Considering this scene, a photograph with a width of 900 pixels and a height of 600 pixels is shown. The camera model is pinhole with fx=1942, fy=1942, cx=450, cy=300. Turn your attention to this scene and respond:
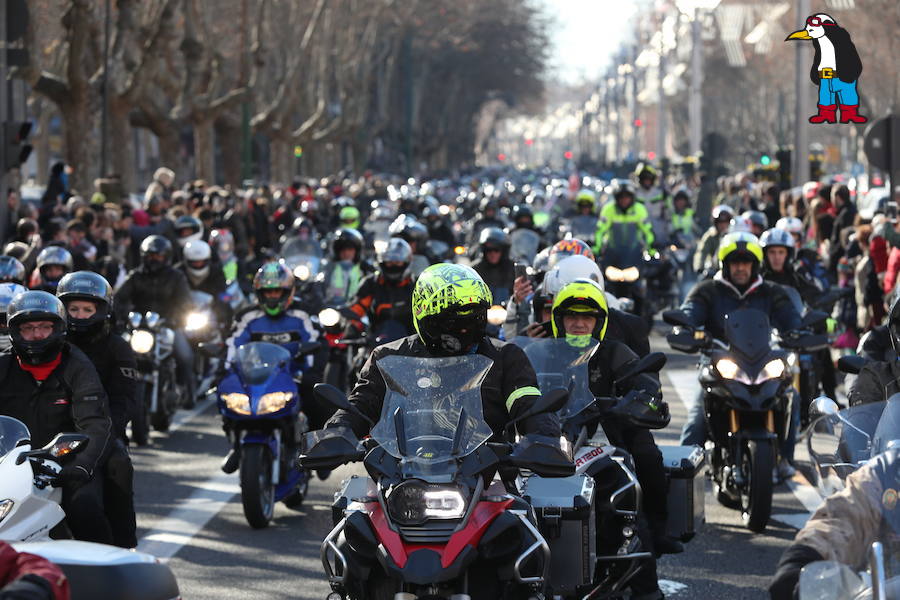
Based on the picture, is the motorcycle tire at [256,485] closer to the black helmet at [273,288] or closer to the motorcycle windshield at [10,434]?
the black helmet at [273,288]

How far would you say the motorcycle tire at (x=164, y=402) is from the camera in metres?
15.1

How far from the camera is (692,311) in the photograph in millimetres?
11234

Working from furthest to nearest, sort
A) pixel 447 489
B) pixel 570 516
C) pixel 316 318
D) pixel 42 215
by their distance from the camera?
pixel 42 215 → pixel 316 318 → pixel 570 516 → pixel 447 489

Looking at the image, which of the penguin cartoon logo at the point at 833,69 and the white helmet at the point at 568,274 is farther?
the penguin cartoon logo at the point at 833,69

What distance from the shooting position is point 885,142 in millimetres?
18672

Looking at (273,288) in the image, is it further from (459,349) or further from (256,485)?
(459,349)

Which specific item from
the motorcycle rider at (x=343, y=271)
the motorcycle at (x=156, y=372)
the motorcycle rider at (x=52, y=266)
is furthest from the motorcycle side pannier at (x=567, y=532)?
the motorcycle rider at (x=343, y=271)

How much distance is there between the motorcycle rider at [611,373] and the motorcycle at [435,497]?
1.99 m

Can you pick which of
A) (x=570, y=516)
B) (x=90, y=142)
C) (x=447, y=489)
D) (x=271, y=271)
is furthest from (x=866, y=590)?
(x=90, y=142)

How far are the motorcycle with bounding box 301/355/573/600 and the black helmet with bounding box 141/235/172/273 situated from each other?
898 cm

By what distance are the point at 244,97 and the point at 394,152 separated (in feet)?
177

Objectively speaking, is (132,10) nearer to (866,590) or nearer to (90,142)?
(90,142)

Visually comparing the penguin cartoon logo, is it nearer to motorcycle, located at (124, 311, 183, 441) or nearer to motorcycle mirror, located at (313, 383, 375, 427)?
motorcycle, located at (124, 311, 183, 441)

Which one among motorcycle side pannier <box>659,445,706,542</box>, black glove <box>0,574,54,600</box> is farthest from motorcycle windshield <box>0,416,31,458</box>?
motorcycle side pannier <box>659,445,706,542</box>
